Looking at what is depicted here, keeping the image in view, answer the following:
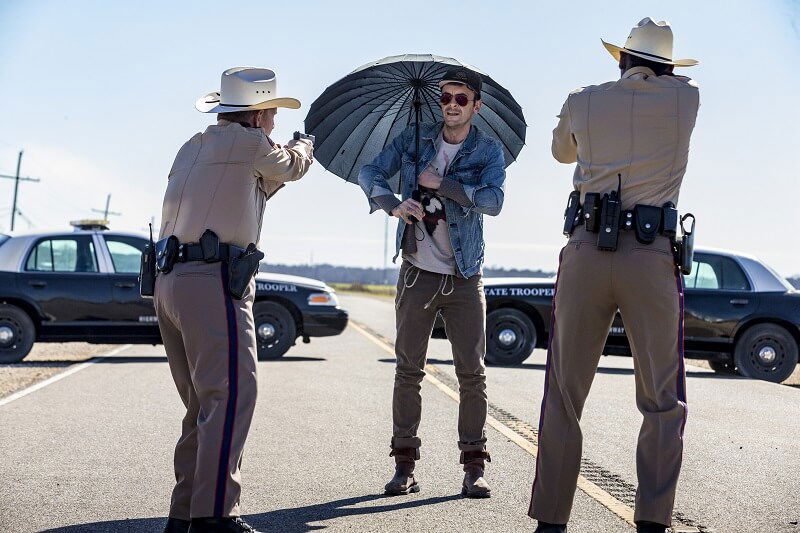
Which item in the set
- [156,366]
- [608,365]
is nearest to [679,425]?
[156,366]

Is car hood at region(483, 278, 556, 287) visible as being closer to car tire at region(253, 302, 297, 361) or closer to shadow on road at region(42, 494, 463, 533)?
car tire at region(253, 302, 297, 361)

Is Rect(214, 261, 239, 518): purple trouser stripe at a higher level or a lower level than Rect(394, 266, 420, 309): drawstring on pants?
lower

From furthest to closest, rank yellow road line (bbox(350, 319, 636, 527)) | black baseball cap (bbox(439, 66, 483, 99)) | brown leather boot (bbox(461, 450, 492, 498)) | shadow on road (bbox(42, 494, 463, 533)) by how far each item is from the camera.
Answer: black baseball cap (bbox(439, 66, 483, 99)) → brown leather boot (bbox(461, 450, 492, 498)) → yellow road line (bbox(350, 319, 636, 527)) → shadow on road (bbox(42, 494, 463, 533))

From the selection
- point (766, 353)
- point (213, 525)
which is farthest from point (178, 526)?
point (766, 353)

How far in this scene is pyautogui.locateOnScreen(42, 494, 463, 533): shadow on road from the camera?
4895mm

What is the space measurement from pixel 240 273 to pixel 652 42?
1891mm

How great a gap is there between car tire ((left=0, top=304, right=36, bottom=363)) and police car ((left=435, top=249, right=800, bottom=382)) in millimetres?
5170

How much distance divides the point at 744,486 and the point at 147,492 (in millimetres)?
3202

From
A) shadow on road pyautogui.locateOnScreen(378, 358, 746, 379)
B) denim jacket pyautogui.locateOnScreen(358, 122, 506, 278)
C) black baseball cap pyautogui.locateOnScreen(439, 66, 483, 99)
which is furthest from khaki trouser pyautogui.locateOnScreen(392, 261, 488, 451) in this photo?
shadow on road pyautogui.locateOnScreen(378, 358, 746, 379)

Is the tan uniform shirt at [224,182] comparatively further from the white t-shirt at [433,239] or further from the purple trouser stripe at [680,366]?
the purple trouser stripe at [680,366]

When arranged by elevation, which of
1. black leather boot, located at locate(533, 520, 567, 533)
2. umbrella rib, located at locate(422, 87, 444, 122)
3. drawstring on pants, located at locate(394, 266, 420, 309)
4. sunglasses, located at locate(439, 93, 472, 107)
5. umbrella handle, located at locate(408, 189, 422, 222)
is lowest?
black leather boot, located at locate(533, 520, 567, 533)

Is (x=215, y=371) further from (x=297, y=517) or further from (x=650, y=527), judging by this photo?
(x=650, y=527)

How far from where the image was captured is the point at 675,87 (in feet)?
14.5

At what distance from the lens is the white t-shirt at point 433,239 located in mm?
5898
